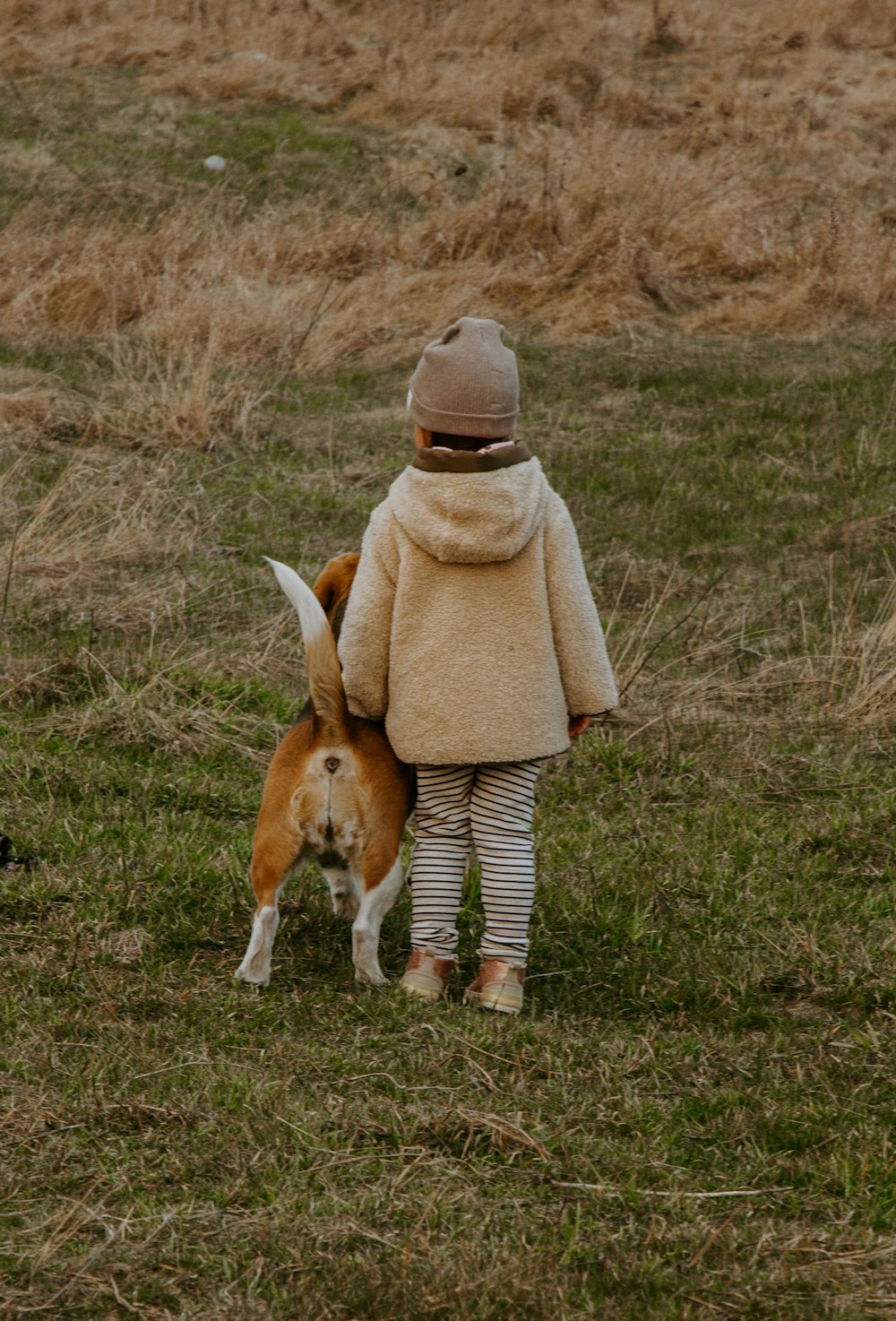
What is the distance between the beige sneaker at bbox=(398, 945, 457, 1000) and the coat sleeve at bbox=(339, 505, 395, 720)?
0.62 metres

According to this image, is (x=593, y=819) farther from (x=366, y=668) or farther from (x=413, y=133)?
(x=413, y=133)

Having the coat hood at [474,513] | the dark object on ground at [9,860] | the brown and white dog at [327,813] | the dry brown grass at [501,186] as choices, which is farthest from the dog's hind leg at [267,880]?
the dry brown grass at [501,186]

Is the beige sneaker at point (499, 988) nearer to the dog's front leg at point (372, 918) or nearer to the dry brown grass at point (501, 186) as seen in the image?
the dog's front leg at point (372, 918)

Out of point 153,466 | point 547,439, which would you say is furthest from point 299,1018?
point 547,439

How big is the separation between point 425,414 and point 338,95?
16.7 metres

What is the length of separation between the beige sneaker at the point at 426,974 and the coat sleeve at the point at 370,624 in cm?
62

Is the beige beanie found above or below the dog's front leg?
above

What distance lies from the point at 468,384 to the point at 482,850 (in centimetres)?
115

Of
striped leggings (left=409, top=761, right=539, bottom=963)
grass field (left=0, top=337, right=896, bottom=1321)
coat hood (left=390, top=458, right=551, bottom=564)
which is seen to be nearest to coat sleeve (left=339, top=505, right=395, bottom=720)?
coat hood (left=390, top=458, right=551, bottom=564)

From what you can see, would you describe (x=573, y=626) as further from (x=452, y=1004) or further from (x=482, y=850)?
(x=452, y=1004)

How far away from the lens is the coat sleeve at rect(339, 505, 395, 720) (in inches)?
148

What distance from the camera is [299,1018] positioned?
Result: 3611mm

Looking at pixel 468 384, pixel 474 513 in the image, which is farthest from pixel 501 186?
pixel 474 513

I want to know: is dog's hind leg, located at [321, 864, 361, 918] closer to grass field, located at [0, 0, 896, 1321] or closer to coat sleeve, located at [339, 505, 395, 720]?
grass field, located at [0, 0, 896, 1321]
